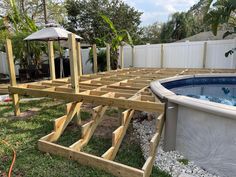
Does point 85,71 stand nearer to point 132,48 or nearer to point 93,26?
point 132,48

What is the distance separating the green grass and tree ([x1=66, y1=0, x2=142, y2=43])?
1597 centimetres

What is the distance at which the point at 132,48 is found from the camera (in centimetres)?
1102

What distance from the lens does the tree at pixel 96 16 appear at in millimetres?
19641

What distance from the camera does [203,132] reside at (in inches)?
103

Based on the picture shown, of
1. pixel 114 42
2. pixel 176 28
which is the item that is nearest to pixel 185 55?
pixel 114 42

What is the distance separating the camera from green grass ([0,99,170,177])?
8.50 feet

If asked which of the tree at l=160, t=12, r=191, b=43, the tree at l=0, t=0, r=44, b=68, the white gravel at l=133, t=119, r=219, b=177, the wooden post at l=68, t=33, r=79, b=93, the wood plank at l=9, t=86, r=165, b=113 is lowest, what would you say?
the white gravel at l=133, t=119, r=219, b=177

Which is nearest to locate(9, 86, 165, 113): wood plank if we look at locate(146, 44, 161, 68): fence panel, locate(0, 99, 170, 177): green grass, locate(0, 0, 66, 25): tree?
locate(0, 99, 170, 177): green grass

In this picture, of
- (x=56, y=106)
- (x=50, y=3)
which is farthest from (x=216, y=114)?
(x=50, y=3)

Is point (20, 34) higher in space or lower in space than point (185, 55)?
higher

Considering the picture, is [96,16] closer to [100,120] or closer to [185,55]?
[185,55]

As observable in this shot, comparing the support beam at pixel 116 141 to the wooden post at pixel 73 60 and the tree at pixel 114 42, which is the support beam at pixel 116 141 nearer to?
the wooden post at pixel 73 60

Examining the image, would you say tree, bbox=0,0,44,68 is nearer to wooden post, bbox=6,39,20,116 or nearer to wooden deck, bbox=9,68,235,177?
wooden post, bbox=6,39,20,116

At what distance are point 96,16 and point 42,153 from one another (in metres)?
18.3
